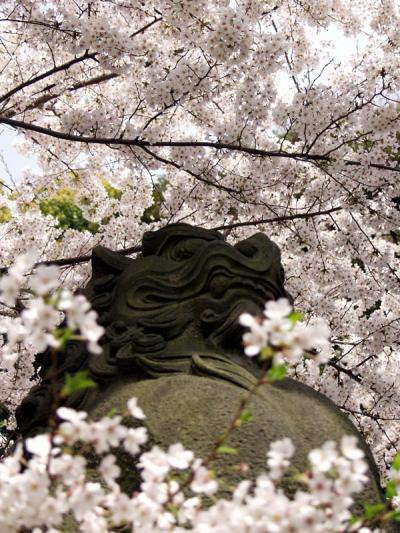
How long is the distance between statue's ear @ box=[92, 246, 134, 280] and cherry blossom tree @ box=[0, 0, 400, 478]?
65.7 inches

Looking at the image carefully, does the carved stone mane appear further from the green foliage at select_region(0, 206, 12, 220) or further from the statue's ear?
the green foliage at select_region(0, 206, 12, 220)

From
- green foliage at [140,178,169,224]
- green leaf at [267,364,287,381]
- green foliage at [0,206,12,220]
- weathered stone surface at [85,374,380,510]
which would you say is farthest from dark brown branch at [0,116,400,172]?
green foliage at [0,206,12,220]

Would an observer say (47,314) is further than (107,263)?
No

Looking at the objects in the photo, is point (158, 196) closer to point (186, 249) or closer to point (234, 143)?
point (234, 143)

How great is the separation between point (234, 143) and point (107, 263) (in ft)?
8.64

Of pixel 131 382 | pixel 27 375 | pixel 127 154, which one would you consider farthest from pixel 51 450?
pixel 27 375

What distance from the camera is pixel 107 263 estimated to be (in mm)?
3836

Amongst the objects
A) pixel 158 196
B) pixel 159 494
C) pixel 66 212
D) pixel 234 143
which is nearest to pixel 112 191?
pixel 158 196

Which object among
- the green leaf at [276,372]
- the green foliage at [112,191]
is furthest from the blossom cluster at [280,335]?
the green foliage at [112,191]

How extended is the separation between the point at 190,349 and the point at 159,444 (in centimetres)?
70

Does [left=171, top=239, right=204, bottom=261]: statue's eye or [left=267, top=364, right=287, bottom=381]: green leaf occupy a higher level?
[left=171, top=239, right=204, bottom=261]: statue's eye

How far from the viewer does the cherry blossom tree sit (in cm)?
604

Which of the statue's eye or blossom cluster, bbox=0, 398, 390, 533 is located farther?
the statue's eye

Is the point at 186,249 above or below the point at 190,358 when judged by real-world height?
above
